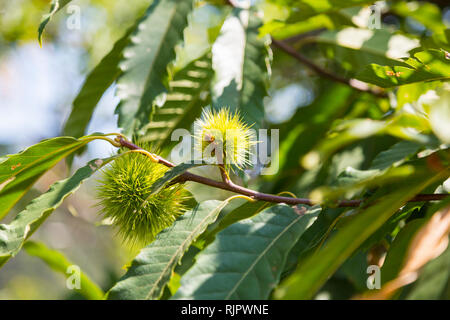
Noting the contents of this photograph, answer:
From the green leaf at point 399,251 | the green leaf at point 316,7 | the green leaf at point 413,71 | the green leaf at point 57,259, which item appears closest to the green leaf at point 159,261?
the green leaf at point 399,251

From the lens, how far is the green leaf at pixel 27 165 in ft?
3.27

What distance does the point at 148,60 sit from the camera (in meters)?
1.33

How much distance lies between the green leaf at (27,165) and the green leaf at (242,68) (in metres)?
0.42

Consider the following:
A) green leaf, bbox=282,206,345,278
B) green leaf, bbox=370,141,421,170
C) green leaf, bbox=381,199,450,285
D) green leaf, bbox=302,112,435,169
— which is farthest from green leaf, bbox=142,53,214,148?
green leaf, bbox=302,112,435,169

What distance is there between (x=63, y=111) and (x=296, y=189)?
300 cm

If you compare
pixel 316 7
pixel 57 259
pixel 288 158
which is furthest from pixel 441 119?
pixel 57 259

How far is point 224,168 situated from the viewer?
97cm

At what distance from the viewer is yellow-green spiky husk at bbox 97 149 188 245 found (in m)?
1.04

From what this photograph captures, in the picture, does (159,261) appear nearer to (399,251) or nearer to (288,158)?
(399,251)

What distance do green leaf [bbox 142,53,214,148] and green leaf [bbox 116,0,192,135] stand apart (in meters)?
0.29

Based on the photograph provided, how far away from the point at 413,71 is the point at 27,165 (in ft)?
2.94

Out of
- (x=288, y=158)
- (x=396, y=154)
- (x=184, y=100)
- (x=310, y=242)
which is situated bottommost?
(x=310, y=242)

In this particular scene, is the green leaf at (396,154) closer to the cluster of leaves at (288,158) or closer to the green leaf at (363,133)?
the cluster of leaves at (288,158)

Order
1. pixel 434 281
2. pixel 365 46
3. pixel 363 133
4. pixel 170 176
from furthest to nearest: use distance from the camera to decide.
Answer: pixel 365 46
pixel 170 176
pixel 434 281
pixel 363 133
